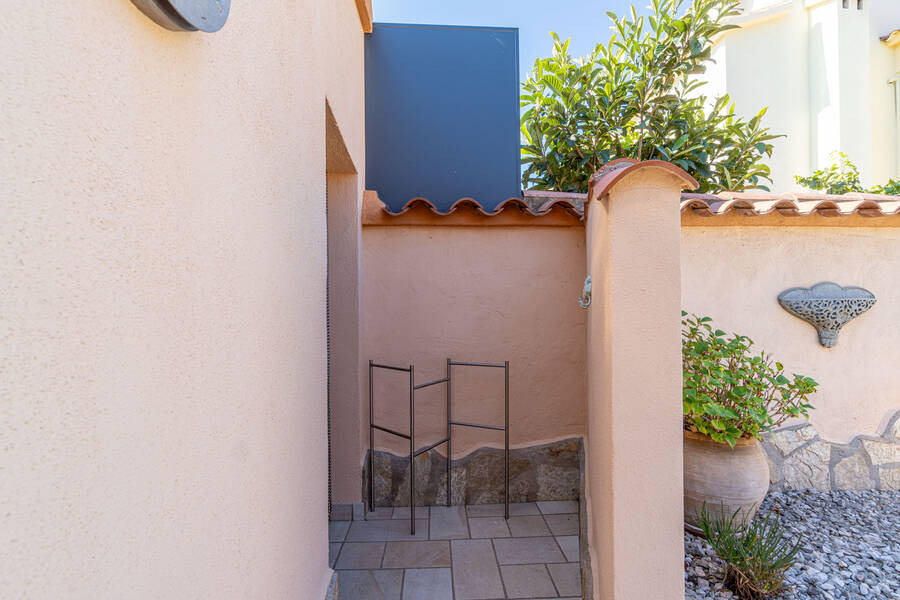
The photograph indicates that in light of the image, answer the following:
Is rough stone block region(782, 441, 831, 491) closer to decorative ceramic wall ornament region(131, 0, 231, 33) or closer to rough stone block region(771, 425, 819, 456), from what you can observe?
rough stone block region(771, 425, 819, 456)

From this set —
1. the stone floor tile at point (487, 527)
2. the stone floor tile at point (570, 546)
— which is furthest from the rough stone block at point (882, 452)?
the stone floor tile at point (487, 527)

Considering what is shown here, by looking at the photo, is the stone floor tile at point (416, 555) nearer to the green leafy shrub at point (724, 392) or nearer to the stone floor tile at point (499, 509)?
the stone floor tile at point (499, 509)

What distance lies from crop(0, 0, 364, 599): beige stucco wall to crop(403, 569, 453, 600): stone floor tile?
1.29m

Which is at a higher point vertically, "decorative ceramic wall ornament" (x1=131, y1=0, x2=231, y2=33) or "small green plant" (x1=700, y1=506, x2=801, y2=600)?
"decorative ceramic wall ornament" (x1=131, y1=0, x2=231, y2=33)

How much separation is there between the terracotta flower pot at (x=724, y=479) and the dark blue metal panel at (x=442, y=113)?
2945 millimetres

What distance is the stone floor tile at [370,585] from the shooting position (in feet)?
8.07

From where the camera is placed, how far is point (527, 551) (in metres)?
2.88

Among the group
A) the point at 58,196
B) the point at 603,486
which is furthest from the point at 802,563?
the point at 58,196

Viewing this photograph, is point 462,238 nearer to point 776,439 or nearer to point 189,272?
point 189,272

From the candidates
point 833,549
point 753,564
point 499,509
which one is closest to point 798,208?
point 833,549

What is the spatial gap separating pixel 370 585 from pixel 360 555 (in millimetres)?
303

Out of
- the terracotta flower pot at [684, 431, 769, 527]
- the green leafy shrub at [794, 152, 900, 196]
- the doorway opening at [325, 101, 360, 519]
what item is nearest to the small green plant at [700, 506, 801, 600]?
the terracotta flower pot at [684, 431, 769, 527]

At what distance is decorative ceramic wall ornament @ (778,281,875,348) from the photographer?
132 inches

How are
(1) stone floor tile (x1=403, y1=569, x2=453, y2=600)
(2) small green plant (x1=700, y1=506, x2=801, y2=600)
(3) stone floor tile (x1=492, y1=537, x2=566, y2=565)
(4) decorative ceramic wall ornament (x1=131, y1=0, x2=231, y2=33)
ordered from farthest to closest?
(3) stone floor tile (x1=492, y1=537, x2=566, y2=565), (1) stone floor tile (x1=403, y1=569, x2=453, y2=600), (2) small green plant (x1=700, y1=506, x2=801, y2=600), (4) decorative ceramic wall ornament (x1=131, y1=0, x2=231, y2=33)
